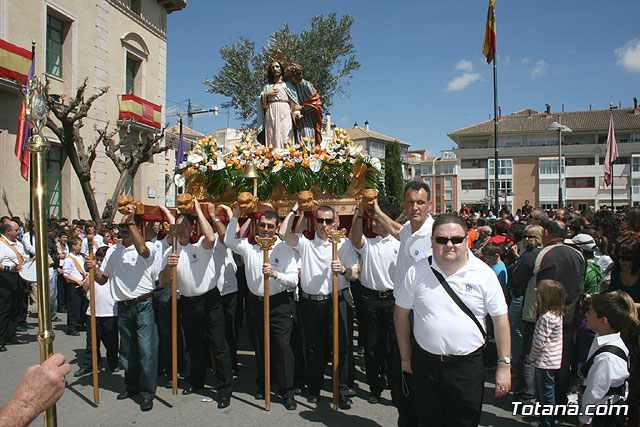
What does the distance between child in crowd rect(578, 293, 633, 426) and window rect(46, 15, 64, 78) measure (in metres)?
18.3

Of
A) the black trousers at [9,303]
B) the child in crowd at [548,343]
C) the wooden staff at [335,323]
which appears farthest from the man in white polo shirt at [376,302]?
the black trousers at [9,303]

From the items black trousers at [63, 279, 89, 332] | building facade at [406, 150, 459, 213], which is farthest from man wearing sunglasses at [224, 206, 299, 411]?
building facade at [406, 150, 459, 213]

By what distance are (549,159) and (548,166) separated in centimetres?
78

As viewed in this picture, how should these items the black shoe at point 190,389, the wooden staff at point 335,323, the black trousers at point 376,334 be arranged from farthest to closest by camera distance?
the black shoe at point 190,389 < the black trousers at point 376,334 < the wooden staff at point 335,323

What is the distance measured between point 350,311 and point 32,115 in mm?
4143

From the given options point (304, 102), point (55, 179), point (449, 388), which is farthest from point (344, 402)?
point (55, 179)

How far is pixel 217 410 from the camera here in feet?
16.9

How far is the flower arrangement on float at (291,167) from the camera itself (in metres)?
6.61

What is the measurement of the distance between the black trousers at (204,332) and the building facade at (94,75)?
10413 mm

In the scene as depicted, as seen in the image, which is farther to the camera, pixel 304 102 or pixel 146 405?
pixel 304 102

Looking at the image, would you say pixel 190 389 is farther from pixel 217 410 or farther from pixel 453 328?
pixel 453 328

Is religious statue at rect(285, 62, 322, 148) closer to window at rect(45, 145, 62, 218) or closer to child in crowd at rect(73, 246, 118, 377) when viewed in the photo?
child in crowd at rect(73, 246, 118, 377)

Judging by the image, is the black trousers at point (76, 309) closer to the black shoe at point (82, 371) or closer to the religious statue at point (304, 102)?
the black shoe at point (82, 371)

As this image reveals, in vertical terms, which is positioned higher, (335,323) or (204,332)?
(335,323)
